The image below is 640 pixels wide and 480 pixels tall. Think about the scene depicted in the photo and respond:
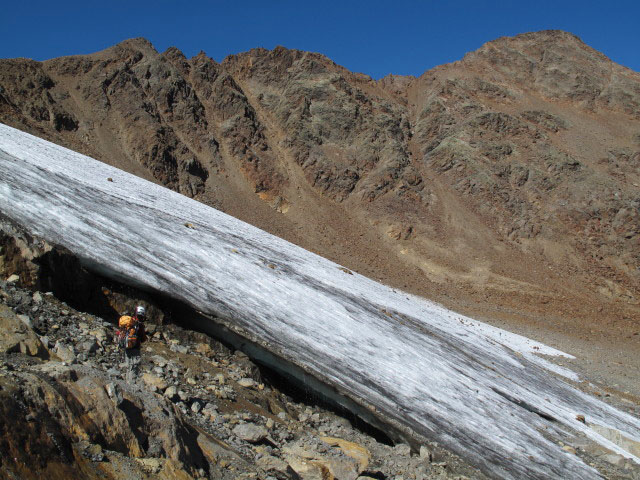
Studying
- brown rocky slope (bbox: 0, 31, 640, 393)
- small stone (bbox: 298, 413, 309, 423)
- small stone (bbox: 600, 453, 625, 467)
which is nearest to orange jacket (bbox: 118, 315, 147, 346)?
small stone (bbox: 298, 413, 309, 423)

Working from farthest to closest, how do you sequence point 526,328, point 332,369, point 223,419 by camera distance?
point 526,328 < point 332,369 < point 223,419

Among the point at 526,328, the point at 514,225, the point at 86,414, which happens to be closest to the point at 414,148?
the point at 514,225

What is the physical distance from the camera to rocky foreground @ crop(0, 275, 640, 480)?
11.4ft

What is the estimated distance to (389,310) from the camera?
13.1m

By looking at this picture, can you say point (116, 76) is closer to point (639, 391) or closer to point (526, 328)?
point (526, 328)

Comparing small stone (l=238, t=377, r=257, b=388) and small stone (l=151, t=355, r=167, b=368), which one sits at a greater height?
small stone (l=151, t=355, r=167, b=368)

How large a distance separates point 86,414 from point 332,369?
4.15 meters

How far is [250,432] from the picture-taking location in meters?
5.53

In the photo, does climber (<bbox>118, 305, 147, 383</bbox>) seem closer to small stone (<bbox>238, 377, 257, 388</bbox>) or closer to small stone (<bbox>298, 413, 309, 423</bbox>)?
small stone (<bbox>238, 377, 257, 388</bbox>)

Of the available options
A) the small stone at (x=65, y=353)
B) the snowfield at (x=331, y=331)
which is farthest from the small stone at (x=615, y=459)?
the small stone at (x=65, y=353)

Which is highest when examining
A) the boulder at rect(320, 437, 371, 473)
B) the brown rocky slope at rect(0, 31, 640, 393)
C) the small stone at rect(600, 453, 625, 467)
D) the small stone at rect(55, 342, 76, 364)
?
the brown rocky slope at rect(0, 31, 640, 393)

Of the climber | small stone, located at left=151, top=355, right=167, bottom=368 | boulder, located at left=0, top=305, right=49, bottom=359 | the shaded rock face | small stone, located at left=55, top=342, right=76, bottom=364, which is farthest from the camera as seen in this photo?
the shaded rock face

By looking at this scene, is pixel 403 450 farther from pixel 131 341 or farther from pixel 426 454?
pixel 131 341

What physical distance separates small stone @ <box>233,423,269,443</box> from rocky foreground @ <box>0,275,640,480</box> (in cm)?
1
